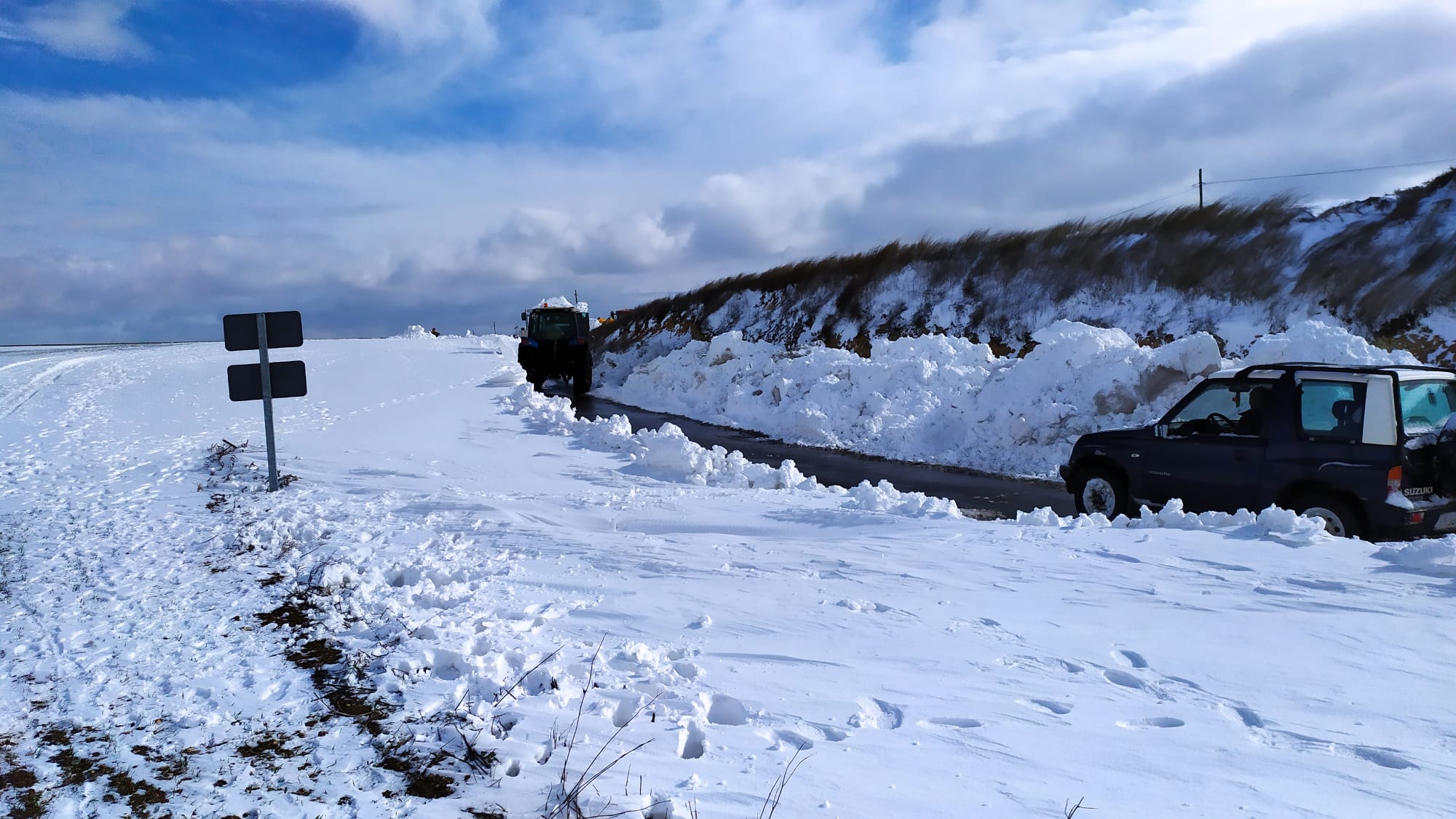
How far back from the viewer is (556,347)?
27.6 meters

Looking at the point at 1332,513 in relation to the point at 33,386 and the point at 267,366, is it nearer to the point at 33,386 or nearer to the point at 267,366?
the point at 267,366

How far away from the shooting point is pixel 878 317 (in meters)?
32.8

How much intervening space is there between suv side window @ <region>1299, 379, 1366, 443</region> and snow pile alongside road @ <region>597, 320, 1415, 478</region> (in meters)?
5.22

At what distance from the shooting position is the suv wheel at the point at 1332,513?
6930 mm

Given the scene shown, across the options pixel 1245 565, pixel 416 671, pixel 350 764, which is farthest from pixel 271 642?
pixel 1245 565

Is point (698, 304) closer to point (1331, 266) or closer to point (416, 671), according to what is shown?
point (1331, 266)

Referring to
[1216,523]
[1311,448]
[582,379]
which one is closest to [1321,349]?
[1311,448]

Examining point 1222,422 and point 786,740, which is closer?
point 786,740

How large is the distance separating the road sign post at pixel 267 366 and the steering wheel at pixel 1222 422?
30.6ft

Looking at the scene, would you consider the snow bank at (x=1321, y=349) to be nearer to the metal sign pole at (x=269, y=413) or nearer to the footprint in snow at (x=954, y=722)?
the footprint in snow at (x=954, y=722)

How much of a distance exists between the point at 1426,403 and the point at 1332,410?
64cm

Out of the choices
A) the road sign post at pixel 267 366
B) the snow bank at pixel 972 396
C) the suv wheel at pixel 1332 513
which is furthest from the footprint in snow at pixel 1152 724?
the snow bank at pixel 972 396

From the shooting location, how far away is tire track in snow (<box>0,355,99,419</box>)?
58.8ft

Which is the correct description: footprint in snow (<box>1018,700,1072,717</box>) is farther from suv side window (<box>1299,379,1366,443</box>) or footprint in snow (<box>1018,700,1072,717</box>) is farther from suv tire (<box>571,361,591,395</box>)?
suv tire (<box>571,361,591,395</box>)
